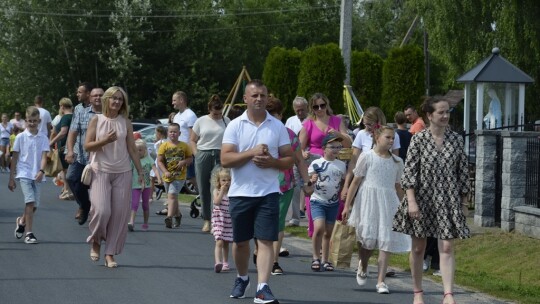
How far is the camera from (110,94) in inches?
481

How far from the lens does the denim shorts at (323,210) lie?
1255cm

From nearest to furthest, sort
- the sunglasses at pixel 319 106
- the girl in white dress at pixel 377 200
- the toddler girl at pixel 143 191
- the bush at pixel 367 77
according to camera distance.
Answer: the girl in white dress at pixel 377 200
the sunglasses at pixel 319 106
the toddler girl at pixel 143 191
the bush at pixel 367 77

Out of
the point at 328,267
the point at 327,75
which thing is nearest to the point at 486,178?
the point at 328,267

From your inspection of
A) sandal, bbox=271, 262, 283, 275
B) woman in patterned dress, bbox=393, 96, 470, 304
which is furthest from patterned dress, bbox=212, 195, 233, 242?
woman in patterned dress, bbox=393, 96, 470, 304

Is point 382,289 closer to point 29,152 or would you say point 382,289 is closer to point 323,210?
point 323,210

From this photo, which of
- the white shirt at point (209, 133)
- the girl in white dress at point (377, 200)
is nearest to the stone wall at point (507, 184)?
the white shirt at point (209, 133)

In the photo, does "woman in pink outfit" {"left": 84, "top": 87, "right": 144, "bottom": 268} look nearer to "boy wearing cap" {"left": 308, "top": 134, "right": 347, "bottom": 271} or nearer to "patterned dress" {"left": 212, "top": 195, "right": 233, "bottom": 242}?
"patterned dress" {"left": 212, "top": 195, "right": 233, "bottom": 242}

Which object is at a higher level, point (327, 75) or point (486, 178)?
point (327, 75)

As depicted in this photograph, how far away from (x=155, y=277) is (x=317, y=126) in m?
2.86

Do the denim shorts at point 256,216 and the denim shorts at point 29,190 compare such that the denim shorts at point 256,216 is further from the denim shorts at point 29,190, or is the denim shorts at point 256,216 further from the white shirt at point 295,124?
the white shirt at point 295,124

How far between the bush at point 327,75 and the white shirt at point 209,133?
12422mm

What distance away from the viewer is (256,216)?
9977 millimetres

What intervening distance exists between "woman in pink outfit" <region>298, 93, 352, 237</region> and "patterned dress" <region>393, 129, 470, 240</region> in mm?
3117

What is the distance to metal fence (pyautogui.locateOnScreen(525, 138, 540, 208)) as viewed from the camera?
16166 millimetres
